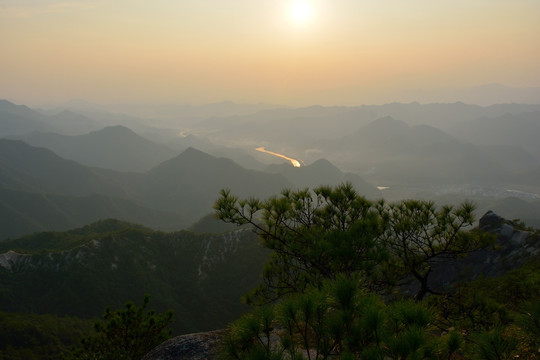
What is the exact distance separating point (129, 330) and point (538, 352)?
19.8 metres

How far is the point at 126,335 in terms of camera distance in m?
18.4

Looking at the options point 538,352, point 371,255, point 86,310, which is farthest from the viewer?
point 86,310

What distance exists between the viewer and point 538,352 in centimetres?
605

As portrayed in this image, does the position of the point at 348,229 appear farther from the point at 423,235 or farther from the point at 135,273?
the point at 135,273

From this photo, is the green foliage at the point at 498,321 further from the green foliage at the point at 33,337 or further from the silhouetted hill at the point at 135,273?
the silhouetted hill at the point at 135,273

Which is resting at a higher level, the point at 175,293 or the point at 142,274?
the point at 142,274

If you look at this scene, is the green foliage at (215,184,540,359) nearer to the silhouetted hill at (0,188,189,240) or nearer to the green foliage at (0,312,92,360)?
the green foliage at (0,312,92,360)

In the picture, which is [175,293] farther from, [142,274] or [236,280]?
[236,280]

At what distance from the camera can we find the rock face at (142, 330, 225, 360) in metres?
9.08

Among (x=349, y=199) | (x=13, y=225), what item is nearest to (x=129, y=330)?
(x=349, y=199)

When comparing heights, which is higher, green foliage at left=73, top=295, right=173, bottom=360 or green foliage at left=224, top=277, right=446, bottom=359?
green foliage at left=224, top=277, right=446, bottom=359

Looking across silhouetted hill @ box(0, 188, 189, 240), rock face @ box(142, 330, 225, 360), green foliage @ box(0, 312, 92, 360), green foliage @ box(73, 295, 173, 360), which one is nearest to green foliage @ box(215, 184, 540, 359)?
rock face @ box(142, 330, 225, 360)

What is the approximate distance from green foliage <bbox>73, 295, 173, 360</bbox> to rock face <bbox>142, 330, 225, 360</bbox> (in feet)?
31.3

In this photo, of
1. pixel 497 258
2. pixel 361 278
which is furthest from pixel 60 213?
pixel 361 278
